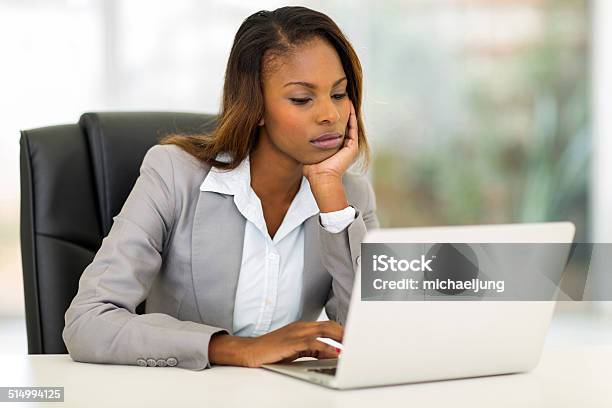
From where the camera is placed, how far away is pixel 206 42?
4766mm

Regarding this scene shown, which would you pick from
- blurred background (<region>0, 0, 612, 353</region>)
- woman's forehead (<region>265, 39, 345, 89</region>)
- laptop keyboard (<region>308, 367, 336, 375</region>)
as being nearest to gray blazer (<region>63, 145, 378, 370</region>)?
woman's forehead (<region>265, 39, 345, 89</region>)

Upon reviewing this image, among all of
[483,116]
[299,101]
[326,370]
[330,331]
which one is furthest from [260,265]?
[483,116]

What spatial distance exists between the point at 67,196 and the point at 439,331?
3.40ft

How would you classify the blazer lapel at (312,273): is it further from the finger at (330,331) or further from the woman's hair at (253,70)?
the finger at (330,331)

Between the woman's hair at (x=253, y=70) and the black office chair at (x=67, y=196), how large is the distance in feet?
0.40

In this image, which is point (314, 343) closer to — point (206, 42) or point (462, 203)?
point (206, 42)

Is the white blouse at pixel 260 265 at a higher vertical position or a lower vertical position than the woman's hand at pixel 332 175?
lower

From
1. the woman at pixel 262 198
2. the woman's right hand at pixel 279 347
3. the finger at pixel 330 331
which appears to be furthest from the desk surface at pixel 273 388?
the woman at pixel 262 198

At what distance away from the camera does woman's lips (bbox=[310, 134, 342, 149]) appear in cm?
189

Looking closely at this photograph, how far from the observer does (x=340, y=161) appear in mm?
1946

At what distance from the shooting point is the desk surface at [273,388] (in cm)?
119

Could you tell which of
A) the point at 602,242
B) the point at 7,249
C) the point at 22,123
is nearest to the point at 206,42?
the point at 22,123

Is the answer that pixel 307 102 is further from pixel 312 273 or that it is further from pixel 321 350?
pixel 321 350

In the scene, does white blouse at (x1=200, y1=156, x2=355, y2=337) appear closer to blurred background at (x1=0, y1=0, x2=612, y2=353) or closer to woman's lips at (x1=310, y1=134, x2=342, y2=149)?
woman's lips at (x1=310, y1=134, x2=342, y2=149)
